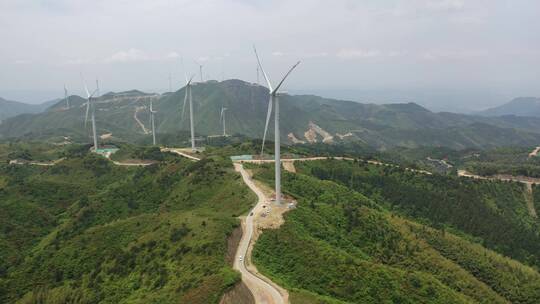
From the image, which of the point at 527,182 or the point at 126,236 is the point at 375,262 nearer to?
the point at 126,236

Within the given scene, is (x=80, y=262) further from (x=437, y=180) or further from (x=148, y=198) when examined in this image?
(x=437, y=180)

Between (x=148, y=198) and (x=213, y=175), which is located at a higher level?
(x=213, y=175)

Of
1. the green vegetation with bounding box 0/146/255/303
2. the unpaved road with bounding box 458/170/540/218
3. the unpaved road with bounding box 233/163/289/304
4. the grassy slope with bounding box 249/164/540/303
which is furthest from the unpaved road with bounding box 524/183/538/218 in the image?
the unpaved road with bounding box 233/163/289/304

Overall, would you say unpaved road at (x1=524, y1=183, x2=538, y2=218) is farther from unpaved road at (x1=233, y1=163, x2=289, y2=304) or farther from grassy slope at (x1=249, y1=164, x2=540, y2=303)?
unpaved road at (x1=233, y1=163, x2=289, y2=304)

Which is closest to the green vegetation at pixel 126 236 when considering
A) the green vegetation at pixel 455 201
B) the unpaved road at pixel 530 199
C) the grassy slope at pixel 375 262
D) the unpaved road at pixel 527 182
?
the grassy slope at pixel 375 262

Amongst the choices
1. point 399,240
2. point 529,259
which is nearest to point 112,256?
point 399,240

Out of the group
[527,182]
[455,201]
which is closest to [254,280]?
[455,201]
